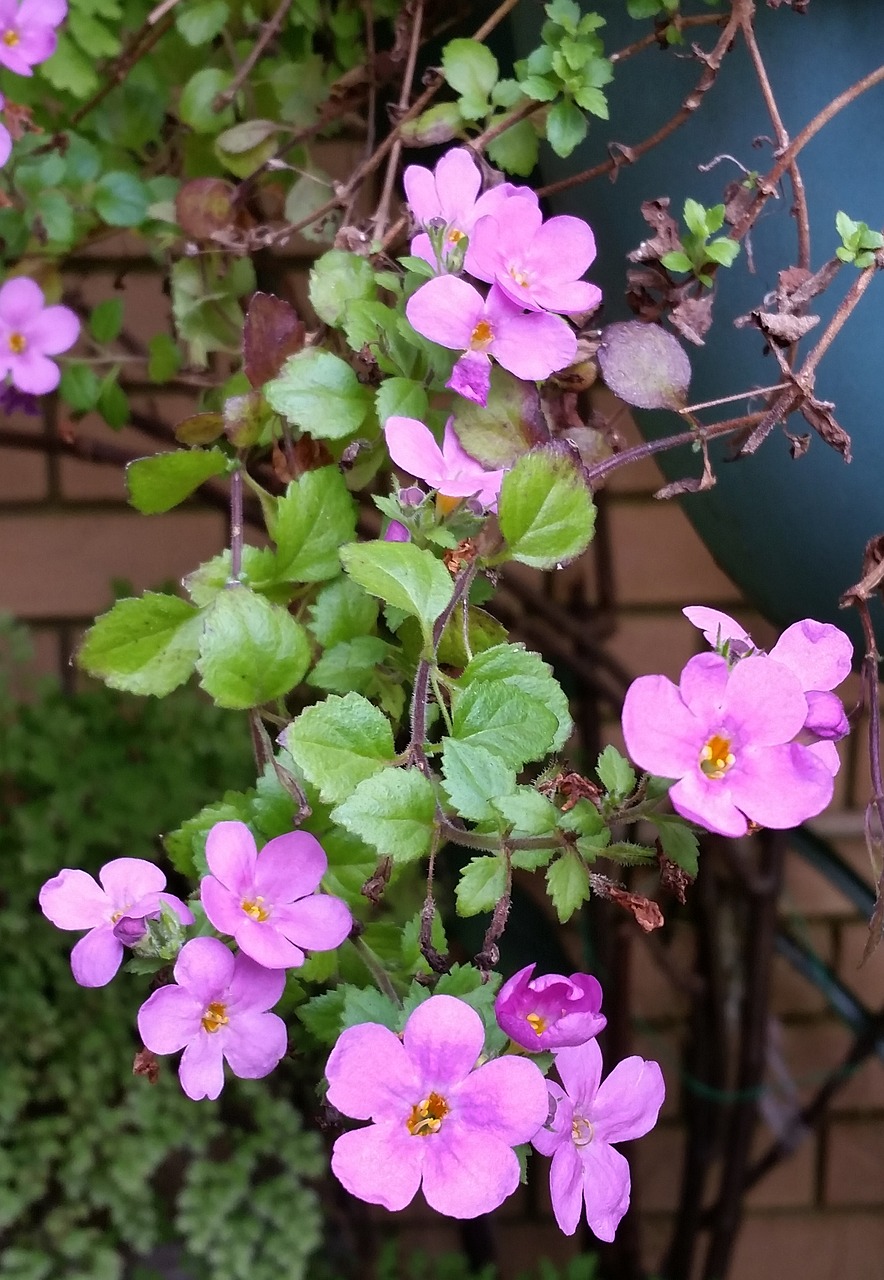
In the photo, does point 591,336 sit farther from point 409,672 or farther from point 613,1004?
point 613,1004

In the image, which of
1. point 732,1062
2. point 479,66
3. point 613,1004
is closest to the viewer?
point 479,66

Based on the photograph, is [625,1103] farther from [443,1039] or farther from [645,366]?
[645,366]

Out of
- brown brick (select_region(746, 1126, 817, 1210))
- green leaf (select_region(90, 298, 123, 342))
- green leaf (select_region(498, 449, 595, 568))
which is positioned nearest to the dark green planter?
green leaf (select_region(498, 449, 595, 568))

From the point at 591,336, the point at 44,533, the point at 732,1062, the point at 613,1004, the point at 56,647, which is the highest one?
the point at 591,336

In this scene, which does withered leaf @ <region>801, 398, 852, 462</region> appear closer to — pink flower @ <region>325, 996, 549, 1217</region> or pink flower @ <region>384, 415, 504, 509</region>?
pink flower @ <region>384, 415, 504, 509</region>

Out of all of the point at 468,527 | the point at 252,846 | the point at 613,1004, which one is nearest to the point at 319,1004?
the point at 252,846

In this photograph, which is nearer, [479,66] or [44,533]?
[479,66]

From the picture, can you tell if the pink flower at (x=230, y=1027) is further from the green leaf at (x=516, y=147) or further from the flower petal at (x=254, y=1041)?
the green leaf at (x=516, y=147)
